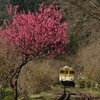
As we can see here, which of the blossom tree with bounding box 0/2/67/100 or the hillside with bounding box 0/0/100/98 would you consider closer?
the hillside with bounding box 0/0/100/98

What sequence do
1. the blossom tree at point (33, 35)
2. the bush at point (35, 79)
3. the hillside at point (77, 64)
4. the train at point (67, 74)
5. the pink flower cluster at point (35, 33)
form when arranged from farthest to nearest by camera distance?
the train at point (67, 74) < the bush at point (35, 79) < the pink flower cluster at point (35, 33) < the blossom tree at point (33, 35) < the hillside at point (77, 64)

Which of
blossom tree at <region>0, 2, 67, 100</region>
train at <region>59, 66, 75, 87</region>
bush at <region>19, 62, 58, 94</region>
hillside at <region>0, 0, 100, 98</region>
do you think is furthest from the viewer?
train at <region>59, 66, 75, 87</region>

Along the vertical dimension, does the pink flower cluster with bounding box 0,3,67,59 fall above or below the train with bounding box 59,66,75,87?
above

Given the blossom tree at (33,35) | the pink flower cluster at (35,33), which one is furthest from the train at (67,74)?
the pink flower cluster at (35,33)

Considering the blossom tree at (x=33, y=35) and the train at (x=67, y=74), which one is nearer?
the blossom tree at (x=33, y=35)

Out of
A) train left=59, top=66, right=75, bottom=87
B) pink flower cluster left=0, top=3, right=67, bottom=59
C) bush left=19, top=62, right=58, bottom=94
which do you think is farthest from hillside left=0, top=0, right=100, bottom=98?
train left=59, top=66, right=75, bottom=87

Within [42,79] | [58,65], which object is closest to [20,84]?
[42,79]

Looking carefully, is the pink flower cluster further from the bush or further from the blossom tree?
the bush

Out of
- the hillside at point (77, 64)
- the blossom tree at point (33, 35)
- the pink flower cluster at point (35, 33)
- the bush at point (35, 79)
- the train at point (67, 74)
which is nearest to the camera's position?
the hillside at point (77, 64)

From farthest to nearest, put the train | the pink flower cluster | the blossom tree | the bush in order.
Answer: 1. the train
2. the bush
3. the pink flower cluster
4. the blossom tree

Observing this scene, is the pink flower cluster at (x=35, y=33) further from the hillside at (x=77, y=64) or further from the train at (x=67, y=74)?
the train at (x=67, y=74)

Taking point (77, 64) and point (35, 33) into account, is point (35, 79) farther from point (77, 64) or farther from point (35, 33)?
point (77, 64)

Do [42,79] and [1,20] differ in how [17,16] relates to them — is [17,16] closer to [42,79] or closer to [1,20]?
[42,79]

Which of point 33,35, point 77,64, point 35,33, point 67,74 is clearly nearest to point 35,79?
point 33,35
